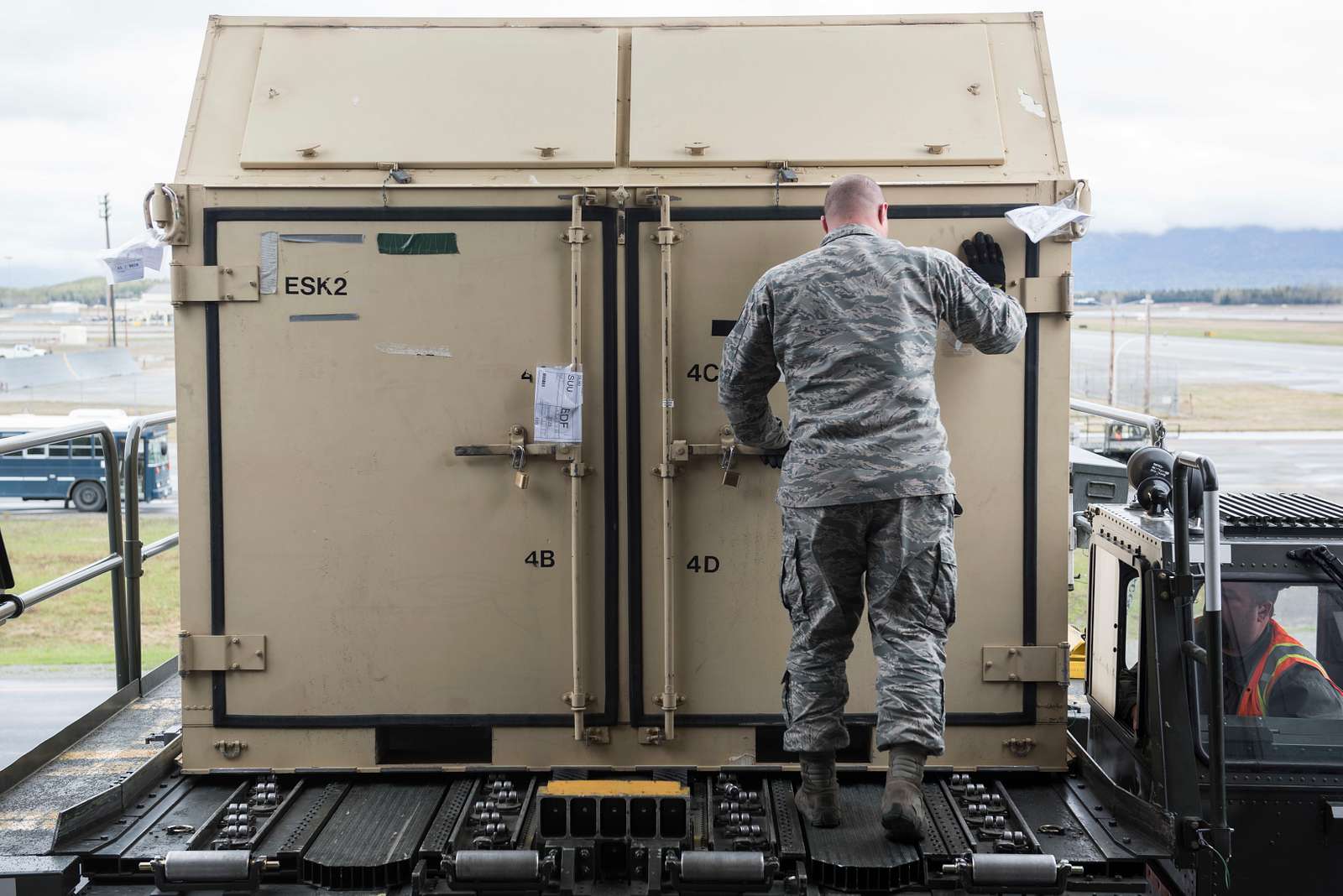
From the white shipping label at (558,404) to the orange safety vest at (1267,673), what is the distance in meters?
2.07

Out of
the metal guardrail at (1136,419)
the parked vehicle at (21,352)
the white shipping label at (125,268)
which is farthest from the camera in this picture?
the parked vehicle at (21,352)

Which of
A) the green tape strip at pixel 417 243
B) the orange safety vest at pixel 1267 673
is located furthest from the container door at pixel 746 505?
the orange safety vest at pixel 1267 673

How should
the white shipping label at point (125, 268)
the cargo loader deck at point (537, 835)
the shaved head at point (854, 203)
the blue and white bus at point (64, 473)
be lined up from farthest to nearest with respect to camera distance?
the blue and white bus at point (64, 473), the white shipping label at point (125, 268), the shaved head at point (854, 203), the cargo loader deck at point (537, 835)

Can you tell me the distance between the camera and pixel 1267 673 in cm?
316

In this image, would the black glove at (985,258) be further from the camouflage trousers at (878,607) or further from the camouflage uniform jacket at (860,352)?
the camouflage trousers at (878,607)

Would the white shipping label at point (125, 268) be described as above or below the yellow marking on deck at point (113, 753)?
above

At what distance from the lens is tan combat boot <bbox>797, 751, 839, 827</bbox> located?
3.31 m

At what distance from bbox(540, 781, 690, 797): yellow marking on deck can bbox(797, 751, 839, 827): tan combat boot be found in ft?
1.19

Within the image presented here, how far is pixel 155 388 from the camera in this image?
2600cm

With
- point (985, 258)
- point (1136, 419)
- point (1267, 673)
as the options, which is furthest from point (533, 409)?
point (1136, 419)

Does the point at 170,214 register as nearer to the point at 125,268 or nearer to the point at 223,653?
the point at 125,268

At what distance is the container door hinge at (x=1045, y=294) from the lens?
361cm

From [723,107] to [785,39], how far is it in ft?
1.22

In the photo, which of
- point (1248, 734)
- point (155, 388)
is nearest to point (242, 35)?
point (1248, 734)
